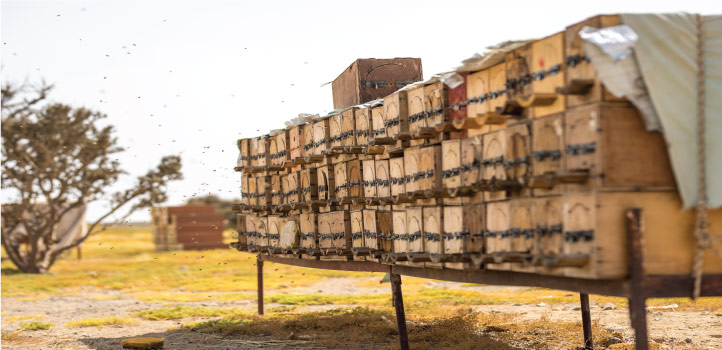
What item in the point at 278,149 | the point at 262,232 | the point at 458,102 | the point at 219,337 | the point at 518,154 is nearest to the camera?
the point at 518,154

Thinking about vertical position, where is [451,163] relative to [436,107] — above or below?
below

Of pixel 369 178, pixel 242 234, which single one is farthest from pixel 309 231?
pixel 242 234

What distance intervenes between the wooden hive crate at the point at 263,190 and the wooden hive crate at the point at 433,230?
24.3 ft

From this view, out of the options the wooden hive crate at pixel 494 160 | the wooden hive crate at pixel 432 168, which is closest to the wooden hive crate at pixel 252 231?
the wooden hive crate at pixel 432 168

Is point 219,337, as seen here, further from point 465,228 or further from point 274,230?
point 465,228

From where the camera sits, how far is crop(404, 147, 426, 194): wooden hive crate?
1279cm

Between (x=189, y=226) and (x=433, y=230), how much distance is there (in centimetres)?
4444

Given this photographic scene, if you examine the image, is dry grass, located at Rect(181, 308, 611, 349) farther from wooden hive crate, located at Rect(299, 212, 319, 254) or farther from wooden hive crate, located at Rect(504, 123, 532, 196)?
wooden hive crate, located at Rect(504, 123, 532, 196)

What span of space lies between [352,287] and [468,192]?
66.6 feet

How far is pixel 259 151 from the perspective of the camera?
65.7ft

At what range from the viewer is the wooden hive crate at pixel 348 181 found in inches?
596

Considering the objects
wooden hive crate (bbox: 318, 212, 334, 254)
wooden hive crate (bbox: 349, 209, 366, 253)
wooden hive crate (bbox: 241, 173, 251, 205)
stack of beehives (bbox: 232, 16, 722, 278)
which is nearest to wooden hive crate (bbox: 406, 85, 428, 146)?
stack of beehives (bbox: 232, 16, 722, 278)

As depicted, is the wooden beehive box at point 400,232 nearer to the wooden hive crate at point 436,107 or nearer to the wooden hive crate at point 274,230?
the wooden hive crate at point 436,107

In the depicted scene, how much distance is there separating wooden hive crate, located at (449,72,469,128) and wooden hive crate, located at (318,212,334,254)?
4.79 metres
